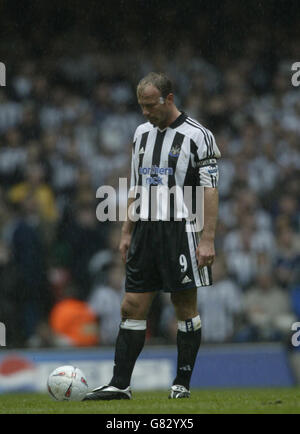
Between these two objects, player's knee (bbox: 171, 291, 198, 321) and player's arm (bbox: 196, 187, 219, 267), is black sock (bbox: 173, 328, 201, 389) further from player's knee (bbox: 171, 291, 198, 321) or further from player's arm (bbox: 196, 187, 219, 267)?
player's arm (bbox: 196, 187, 219, 267)

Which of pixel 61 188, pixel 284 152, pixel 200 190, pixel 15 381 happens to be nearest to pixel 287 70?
pixel 284 152

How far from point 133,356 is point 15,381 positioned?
4026 mm

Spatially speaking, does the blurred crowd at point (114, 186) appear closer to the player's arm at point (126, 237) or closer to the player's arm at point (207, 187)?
the player's arm at point (126, 237)

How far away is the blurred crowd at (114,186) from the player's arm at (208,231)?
462cm

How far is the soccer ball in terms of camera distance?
241 inches

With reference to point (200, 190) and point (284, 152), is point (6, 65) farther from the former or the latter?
point (200, 190)

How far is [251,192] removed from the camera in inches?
517

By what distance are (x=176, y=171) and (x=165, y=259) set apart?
55 centimetres

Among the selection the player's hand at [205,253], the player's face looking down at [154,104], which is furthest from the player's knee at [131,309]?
the player's face looking down at [154,104]

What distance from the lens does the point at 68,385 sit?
6.11 meters

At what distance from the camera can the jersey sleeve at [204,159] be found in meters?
6.14

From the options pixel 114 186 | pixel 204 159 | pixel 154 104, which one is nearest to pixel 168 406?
pixel 204 159

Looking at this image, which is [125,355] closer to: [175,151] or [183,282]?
[183,282]

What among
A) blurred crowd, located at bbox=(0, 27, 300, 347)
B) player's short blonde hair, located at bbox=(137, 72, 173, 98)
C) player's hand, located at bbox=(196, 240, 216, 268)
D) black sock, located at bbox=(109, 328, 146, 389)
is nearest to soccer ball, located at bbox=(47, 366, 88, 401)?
black sock, located at bbox=(109, 328, 146, 389)
